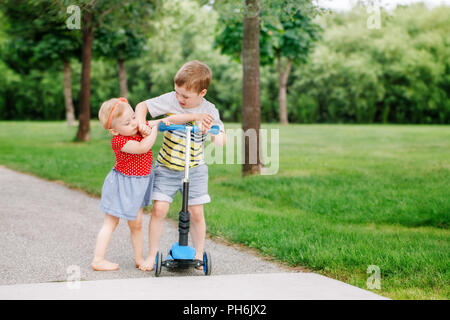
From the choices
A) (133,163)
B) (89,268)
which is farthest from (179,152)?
(89,268)

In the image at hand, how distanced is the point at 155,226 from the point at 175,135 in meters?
0.74

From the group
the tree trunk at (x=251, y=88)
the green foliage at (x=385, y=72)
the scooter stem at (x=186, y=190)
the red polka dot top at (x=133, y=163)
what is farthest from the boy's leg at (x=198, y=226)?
the green foliage at (x=385, y=72)

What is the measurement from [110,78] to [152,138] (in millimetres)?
47975

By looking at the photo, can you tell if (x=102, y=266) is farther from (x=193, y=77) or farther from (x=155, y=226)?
(x=193, y=77)

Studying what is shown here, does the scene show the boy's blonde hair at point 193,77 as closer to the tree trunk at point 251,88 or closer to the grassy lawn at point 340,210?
the grassy lawn at point 340,210

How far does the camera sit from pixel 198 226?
171 inches

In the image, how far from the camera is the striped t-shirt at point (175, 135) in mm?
4125

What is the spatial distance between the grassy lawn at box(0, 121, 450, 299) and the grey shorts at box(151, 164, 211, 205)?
1.06 m

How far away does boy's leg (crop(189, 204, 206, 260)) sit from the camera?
4289 mm

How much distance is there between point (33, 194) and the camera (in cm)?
810

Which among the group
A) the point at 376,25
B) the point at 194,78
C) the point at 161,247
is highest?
the point at 376,25

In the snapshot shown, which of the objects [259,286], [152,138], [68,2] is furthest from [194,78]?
[68,2]
